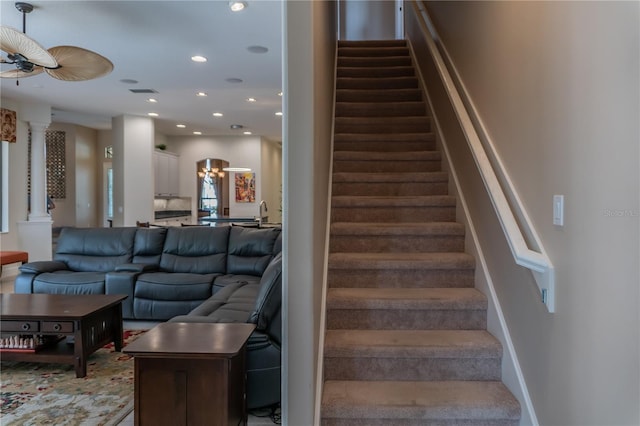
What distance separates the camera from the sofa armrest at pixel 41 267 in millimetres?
4262

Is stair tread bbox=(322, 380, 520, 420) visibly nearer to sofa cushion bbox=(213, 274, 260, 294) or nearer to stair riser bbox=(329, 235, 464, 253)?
stair riser bbox=(329, 235, 464, 253)

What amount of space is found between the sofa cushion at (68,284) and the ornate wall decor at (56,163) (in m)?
7.44

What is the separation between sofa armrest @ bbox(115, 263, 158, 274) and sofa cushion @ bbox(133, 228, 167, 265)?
0.64 ft

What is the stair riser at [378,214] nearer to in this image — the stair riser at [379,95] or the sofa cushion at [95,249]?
the stair riser at [379,95]

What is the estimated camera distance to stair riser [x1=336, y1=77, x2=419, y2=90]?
4777mm

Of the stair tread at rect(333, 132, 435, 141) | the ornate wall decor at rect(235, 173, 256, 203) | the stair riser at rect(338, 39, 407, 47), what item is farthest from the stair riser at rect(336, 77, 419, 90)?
the ornate wall decor at rect(235, 173, 256, 203)

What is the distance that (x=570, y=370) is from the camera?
5.15 ft

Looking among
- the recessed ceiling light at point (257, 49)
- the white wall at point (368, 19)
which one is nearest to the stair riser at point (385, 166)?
the recessed ceiling light at point (257, 49)

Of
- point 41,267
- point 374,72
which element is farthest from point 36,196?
point 374,72

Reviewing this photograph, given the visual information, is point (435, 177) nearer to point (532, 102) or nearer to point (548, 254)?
point (532, 102)

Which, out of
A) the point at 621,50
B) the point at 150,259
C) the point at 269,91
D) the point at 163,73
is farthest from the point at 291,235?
the point at 269,91

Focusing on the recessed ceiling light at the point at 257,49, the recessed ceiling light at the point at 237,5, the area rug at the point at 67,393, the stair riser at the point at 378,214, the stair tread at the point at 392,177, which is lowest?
the area rug at the point at 67,393

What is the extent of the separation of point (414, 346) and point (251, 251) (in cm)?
266

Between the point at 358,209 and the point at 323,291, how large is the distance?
1.00 metres
